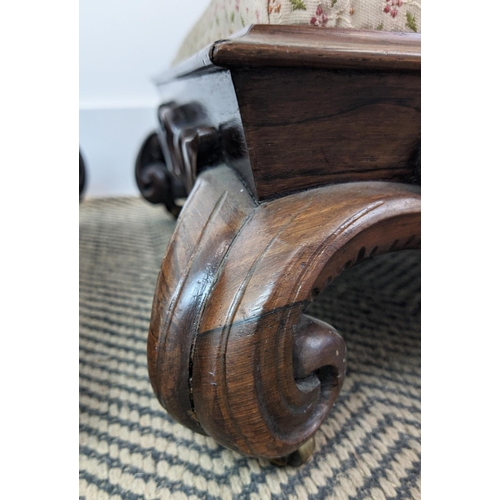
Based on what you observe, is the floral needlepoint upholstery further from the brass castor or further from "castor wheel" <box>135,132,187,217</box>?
"castor wheel" <box>135,132,187,217</box>

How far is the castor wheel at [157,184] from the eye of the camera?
3.74 feet

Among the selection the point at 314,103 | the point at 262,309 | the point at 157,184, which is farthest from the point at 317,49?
the point at 157,184

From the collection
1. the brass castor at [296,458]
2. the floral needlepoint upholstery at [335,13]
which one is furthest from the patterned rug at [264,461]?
the floral needlepoint upholstery at [335,13]

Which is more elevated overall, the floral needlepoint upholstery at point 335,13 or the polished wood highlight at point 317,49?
the floral needlepoint upholstery at point 335,13

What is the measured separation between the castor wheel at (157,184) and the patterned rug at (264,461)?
0.41 metres

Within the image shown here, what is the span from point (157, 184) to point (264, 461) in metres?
0.85

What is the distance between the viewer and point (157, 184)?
1138 millimetres

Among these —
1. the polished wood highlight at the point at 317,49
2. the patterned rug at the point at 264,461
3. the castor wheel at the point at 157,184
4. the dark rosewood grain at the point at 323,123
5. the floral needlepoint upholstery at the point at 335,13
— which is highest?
the floral needlepoint upholstery at the point at 335,13

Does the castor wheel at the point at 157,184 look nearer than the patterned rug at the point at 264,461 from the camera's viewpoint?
No

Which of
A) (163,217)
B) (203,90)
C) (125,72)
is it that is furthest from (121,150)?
(203,90)

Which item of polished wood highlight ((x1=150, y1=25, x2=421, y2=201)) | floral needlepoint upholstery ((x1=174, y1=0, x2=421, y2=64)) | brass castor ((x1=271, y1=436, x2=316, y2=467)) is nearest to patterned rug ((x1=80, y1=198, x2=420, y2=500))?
brass castor ((x1=271, y1=436, x2=316, y2=467))

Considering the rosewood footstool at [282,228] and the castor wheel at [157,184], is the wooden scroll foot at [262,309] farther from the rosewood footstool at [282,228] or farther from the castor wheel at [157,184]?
the castor wheel at [157,184]
